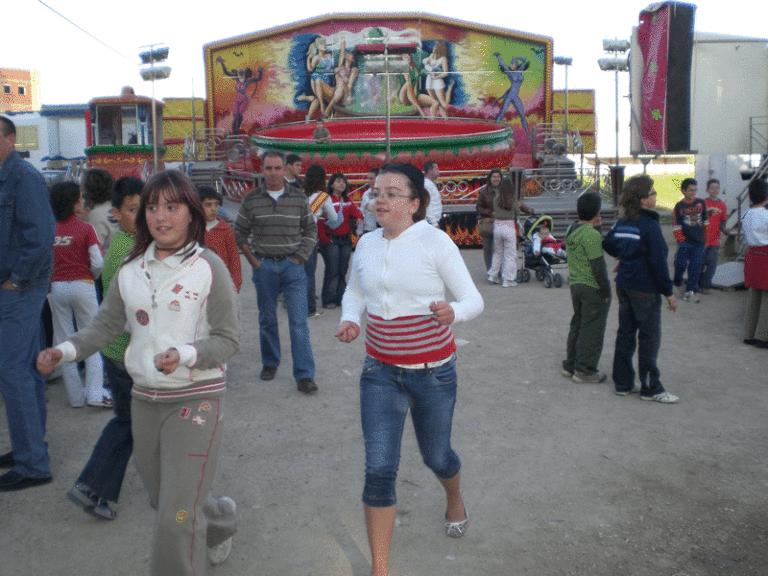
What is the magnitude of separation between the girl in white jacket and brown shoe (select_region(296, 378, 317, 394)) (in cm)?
329

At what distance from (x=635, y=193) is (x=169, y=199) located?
13.5ft

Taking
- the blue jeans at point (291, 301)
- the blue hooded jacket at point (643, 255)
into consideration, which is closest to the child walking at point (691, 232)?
the blue hooded jacket at point (643, 255)

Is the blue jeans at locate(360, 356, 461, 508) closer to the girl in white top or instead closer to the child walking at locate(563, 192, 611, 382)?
the girl in white top

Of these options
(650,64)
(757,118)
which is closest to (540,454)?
(650,64)

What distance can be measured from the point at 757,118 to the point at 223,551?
1873 cm

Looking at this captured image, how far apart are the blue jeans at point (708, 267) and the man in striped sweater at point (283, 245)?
6.79 m

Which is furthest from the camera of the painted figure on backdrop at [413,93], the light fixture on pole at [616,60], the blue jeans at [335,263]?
the painted figure on backdrop at [413,93]

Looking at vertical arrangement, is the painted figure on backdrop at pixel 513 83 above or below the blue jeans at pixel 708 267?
above

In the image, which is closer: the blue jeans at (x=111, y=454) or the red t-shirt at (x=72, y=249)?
the blue jeans at (x=111, y=454)

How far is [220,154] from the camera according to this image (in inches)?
1086

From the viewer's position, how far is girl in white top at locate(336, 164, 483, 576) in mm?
3207

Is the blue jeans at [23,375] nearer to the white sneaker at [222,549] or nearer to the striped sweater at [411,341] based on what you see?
the white sneaker at [222,549]

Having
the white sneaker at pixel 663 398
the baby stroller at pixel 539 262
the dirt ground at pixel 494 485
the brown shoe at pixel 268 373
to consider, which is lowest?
the dirt ground at pixel 494 485

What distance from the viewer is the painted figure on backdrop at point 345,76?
1031 inches
